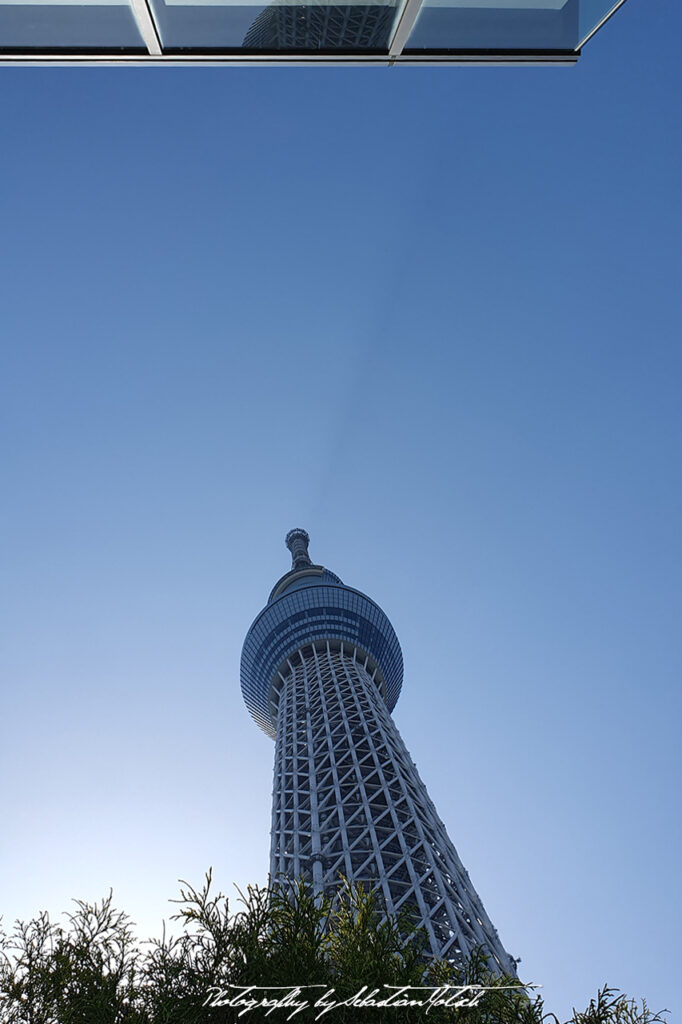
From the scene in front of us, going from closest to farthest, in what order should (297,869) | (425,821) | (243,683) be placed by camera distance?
(297,869) → (425,821) → (243,683)

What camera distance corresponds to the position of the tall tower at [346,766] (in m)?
39.0

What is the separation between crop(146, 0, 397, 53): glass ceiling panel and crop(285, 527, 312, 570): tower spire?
80.0 metres

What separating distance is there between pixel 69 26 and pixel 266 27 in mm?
1720

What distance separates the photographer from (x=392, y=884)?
39.4 m

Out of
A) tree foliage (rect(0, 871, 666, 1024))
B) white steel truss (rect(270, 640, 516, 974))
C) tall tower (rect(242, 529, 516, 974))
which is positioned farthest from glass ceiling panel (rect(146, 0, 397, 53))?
white steel truss (rect(270, 640, 516, 974))

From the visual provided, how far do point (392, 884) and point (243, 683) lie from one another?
37.7 metres

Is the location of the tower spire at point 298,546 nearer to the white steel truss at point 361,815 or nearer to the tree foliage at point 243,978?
the white steel truss at point 361,815

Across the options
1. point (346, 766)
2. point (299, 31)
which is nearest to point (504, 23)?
point (299, 31)

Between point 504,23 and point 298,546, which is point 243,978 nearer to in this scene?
point 504,23

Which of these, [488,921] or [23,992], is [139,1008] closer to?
[23,992]

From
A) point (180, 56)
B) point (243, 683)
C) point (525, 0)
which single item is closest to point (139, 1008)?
point (180, 56)

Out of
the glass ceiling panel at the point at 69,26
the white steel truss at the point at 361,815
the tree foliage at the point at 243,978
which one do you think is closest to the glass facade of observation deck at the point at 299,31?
the glass ceiling panel at the point at 69,26

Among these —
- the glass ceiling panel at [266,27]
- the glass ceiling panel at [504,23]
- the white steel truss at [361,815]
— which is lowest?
the glass ceiling panel at [504,23]

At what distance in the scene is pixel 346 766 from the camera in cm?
5134
